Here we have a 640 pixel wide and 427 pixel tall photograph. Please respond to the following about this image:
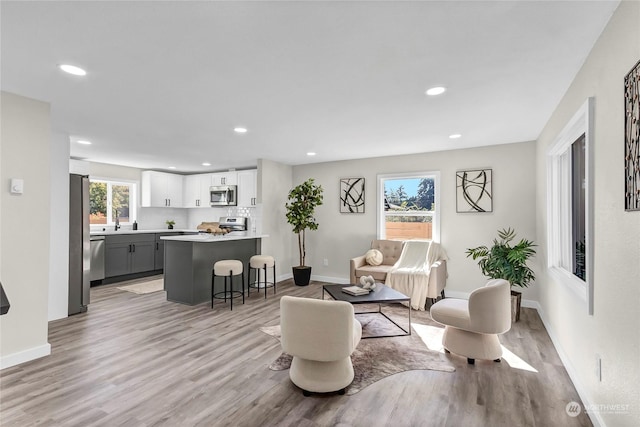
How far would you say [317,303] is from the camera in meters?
2.24

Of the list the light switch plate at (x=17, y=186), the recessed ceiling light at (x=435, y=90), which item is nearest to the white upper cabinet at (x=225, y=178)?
the light switch plate at (x=17, y=186)

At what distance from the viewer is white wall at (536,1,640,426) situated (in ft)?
4.95

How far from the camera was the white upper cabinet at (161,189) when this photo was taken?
703 cm

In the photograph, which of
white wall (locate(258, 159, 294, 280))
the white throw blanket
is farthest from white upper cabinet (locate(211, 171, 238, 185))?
the white throw blanket

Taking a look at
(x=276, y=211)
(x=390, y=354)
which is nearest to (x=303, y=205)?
(x=276, y=211)

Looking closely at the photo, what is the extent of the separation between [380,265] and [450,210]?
4.70 feet

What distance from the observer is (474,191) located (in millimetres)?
4918

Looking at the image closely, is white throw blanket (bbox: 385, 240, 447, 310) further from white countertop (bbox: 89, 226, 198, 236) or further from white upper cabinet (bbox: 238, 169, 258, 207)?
white countertop (bbox: 89, 226, 198, 236)

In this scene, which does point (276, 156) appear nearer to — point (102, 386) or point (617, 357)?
point (102, 386)

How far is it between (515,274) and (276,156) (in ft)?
13.2

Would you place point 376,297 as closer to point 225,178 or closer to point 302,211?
point 302,211

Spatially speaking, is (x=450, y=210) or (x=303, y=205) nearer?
(x=450, y=210)

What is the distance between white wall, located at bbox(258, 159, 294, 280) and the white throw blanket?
7.88ft

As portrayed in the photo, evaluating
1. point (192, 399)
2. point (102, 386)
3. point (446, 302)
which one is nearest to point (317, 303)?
point (192, 399)
